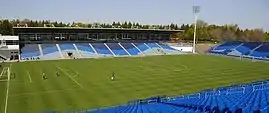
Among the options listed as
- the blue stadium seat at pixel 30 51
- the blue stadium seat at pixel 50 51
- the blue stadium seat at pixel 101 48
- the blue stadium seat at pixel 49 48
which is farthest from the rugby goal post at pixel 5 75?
the blue stadium seat at pixel 101 48

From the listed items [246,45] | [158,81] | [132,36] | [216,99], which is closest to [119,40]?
[132,36]

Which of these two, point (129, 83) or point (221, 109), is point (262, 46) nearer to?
point (129, 83)

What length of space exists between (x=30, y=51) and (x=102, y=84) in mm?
27487

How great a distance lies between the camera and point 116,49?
181ft

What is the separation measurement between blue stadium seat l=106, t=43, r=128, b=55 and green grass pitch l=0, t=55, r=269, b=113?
1667 cm

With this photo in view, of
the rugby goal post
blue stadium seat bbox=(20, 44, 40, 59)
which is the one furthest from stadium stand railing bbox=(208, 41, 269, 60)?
the rugby goal post

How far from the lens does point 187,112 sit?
12.4 meters

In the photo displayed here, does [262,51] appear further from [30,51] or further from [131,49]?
[30,51]

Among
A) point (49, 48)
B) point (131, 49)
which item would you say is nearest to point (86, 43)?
point (49, 48)

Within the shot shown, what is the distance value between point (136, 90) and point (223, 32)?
60591 mm

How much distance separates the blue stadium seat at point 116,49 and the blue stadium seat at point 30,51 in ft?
43.1

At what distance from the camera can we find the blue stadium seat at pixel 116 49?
53350mm

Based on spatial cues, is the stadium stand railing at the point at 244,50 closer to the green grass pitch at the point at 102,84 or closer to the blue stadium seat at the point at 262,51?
the blue stadium seat at the point at 262,51

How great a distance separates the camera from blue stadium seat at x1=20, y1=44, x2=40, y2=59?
155 feet
